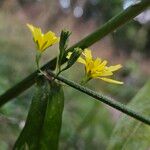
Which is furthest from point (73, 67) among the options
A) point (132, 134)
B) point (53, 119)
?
point (53, 119)

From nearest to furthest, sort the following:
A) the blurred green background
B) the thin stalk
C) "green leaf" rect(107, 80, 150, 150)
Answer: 1. the thin stalk
2. "green leaf" rect(107, 80, 150, 150)
3. the blurred green background

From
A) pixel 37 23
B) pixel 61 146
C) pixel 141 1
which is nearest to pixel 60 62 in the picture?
pixel 141 1

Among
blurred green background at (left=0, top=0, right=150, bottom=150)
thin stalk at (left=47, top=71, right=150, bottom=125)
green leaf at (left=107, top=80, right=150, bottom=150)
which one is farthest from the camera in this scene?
blurred green background at (left=0, top=0, right=150, bottom=150)

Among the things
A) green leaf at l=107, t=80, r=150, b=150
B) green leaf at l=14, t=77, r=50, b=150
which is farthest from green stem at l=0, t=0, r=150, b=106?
green leaf at l=107, t=80, r=150, b=150

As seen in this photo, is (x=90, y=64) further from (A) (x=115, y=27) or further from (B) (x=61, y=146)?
(B) (x=61, y=146)

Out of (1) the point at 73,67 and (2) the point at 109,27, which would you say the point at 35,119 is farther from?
(1) the point at 73,67

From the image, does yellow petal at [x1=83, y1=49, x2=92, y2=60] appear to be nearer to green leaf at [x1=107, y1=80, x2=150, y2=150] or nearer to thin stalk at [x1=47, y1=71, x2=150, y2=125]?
thin stalk at [x1=47, y1=71, x2=150, y2=125]
